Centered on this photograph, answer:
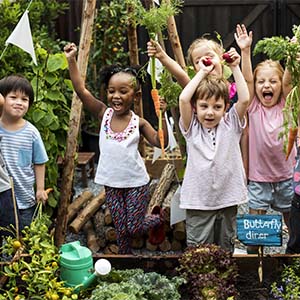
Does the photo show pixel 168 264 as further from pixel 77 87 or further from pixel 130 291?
pixel 77 87

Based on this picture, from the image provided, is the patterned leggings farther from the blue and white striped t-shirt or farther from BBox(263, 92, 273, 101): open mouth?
BBox(263, 92, 273, 101): open mouth

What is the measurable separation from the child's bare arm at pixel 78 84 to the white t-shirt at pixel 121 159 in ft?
0.56

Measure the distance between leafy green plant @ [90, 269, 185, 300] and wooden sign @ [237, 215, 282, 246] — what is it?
0.41 metres

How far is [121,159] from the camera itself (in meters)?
4.33

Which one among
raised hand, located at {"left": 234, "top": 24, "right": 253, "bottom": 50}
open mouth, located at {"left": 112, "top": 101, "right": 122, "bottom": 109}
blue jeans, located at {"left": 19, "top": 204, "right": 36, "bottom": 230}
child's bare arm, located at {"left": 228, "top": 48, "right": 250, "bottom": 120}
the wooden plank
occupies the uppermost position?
the wooden plank

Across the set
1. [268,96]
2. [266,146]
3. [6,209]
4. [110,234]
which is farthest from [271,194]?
[6,209]

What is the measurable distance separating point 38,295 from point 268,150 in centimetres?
179

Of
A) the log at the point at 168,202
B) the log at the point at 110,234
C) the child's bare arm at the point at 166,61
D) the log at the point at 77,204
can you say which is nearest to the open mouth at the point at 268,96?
the child's bare arm at the point at 166,61

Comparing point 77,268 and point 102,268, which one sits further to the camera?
point 77,268

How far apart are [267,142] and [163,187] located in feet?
4.50

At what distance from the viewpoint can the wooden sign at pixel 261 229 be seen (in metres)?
3.57

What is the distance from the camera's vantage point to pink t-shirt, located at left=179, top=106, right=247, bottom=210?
12.8ft

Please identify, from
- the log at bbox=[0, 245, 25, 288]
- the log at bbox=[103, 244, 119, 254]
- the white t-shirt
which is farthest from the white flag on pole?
the log at bbox=[103, 244, 119, 254]

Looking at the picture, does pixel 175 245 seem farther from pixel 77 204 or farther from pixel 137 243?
pixel 77 204
